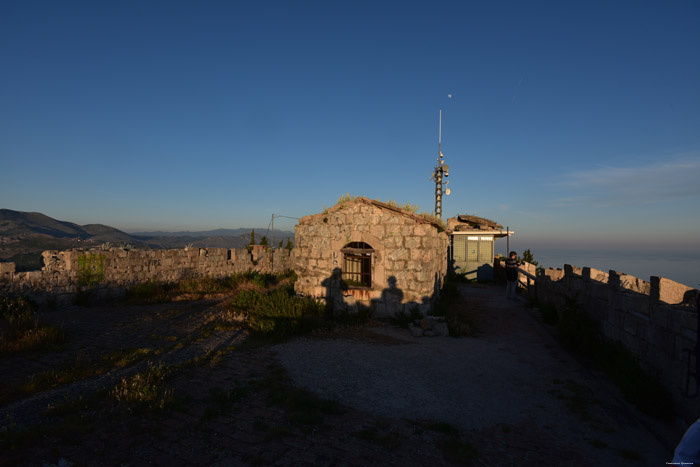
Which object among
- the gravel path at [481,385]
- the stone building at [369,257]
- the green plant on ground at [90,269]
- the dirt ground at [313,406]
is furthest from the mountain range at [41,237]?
the gravel path at [481,385]

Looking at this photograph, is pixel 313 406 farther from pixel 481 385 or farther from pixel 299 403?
pixel 481 385

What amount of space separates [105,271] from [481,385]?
13143 millimetres

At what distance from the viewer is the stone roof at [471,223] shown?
64.0 feet

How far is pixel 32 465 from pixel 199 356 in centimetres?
328

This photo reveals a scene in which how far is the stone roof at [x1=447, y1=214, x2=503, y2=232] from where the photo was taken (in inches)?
768

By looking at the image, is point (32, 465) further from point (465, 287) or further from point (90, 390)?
point (465, 287)

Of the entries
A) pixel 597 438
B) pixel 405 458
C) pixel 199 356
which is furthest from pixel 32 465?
pixel 597 438

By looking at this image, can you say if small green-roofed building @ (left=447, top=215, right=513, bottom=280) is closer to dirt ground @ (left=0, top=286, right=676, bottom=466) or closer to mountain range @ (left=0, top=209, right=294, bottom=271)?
mountain range @ (left=0, top=209, right=294, bottom=271)

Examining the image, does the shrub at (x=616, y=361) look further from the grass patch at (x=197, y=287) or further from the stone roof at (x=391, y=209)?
the grass patch at (x=197, y=287)

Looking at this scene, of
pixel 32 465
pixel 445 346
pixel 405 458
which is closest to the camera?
pixel 32 465

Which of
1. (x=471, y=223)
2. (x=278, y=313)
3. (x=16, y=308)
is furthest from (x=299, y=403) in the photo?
(x=471, y=223)

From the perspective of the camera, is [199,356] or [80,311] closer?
[199,356]

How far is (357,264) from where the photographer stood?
36.9ft

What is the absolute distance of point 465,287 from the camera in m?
16.6
